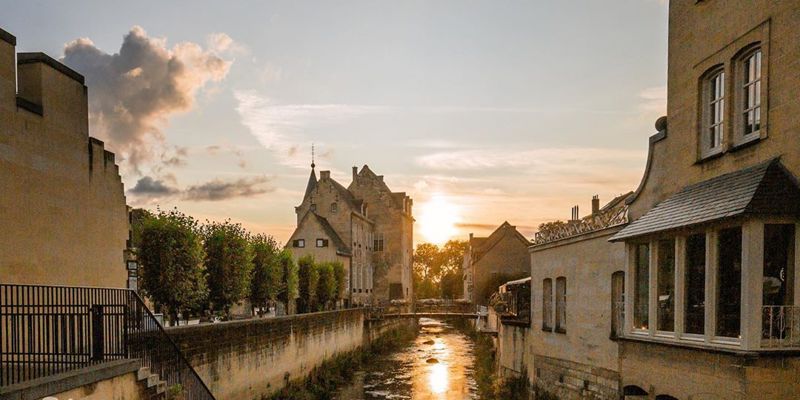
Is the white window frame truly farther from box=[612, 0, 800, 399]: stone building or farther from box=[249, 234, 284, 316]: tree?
box=[249, 234, 284, 316]: tree

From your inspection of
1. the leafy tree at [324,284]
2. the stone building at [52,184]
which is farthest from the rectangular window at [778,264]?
the leafy tree at [324,284]

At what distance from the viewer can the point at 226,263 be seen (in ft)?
75.0

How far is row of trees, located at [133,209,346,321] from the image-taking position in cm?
1873

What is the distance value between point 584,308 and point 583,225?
208cm

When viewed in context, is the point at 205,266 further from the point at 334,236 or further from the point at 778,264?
the point at 334,236

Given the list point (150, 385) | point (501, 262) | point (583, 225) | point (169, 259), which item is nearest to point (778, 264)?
point (583, 225)

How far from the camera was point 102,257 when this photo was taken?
1381 cm

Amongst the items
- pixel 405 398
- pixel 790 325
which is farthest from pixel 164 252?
pixel 790 325

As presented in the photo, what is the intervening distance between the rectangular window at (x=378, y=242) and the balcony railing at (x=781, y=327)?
51366 millimetres

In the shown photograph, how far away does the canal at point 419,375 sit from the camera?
24.7 metres

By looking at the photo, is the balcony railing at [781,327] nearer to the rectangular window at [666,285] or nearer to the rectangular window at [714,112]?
the rectangular window at [666,285]

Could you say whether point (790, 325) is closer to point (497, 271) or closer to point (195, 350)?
point (195, 350)

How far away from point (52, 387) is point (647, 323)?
1026 cm

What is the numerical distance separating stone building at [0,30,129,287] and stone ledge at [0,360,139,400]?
3.55 metres
